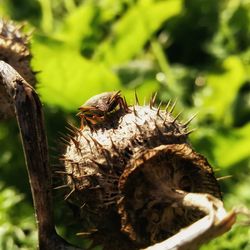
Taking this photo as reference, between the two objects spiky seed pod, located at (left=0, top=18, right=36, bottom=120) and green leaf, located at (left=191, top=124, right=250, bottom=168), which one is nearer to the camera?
spiky seed pod, located at (left=0, top=18, right=36, bottom=120)

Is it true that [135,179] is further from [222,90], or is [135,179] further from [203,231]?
[222,90]

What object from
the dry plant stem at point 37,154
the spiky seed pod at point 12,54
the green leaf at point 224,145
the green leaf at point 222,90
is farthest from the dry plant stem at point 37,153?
the green leaf at point 222,90

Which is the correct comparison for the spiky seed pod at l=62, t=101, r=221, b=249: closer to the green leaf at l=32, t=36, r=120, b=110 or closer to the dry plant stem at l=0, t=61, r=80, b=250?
the dry plant stem at l=0, t=61, r=80, b=250

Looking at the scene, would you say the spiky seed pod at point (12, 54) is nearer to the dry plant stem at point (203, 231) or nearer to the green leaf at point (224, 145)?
the green leaf at point (224, 145)

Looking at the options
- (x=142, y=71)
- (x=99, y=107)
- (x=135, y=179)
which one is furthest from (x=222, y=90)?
(x=135, y=179)

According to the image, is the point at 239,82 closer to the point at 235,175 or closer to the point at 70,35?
the point at 235,175

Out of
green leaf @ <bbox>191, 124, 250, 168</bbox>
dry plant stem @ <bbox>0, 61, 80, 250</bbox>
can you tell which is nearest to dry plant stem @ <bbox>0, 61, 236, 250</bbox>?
dry plant stem @ <bbox>0, 61, 80, 250</bbox>
